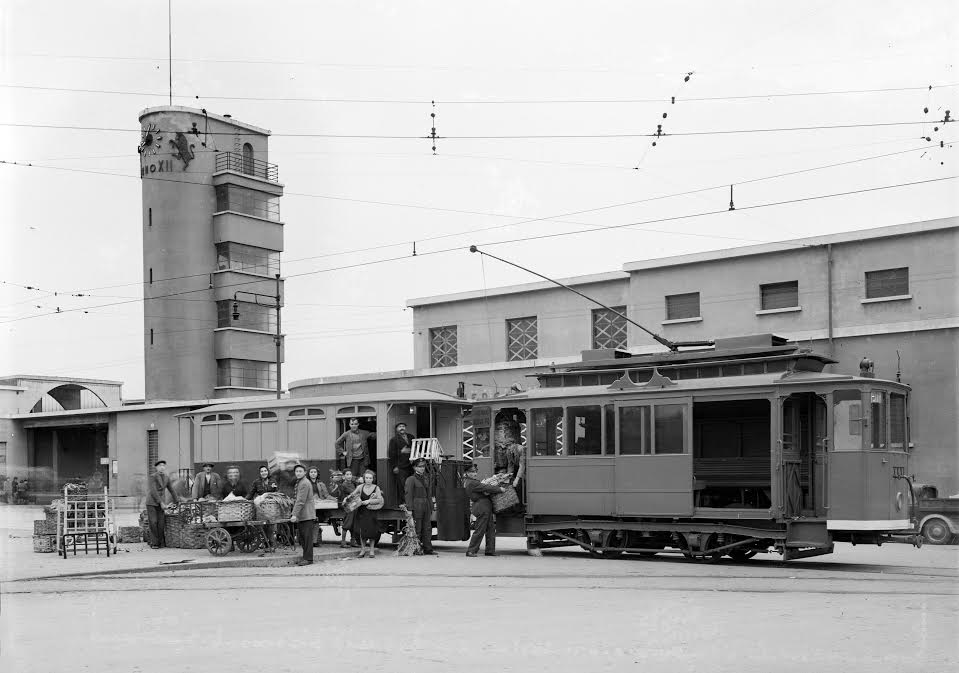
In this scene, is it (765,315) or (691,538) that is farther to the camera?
(765,315)

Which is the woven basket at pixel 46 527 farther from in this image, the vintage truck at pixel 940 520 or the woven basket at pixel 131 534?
the vintage truck at pixel 940 520

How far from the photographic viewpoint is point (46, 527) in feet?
70.0

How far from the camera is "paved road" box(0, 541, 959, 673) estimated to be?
9289 mm

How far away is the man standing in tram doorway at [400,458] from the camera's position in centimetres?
2252

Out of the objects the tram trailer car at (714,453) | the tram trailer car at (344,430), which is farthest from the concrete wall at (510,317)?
the tram trailer car at (714,453)

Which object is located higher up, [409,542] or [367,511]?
[367,511]

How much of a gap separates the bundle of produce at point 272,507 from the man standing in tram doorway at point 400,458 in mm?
2864

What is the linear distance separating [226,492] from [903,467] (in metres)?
12.9

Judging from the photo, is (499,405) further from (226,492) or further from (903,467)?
(903,467)

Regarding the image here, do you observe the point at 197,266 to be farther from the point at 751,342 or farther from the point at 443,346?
the point at 751,342

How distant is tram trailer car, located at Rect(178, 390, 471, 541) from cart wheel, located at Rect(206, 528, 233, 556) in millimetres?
2664

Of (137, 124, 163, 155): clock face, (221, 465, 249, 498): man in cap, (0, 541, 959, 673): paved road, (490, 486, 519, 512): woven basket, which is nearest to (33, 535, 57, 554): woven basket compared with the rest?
(221, 465, 249, 498): man in cap

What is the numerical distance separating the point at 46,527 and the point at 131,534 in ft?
8.22

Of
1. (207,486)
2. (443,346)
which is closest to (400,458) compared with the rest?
(207,486)
